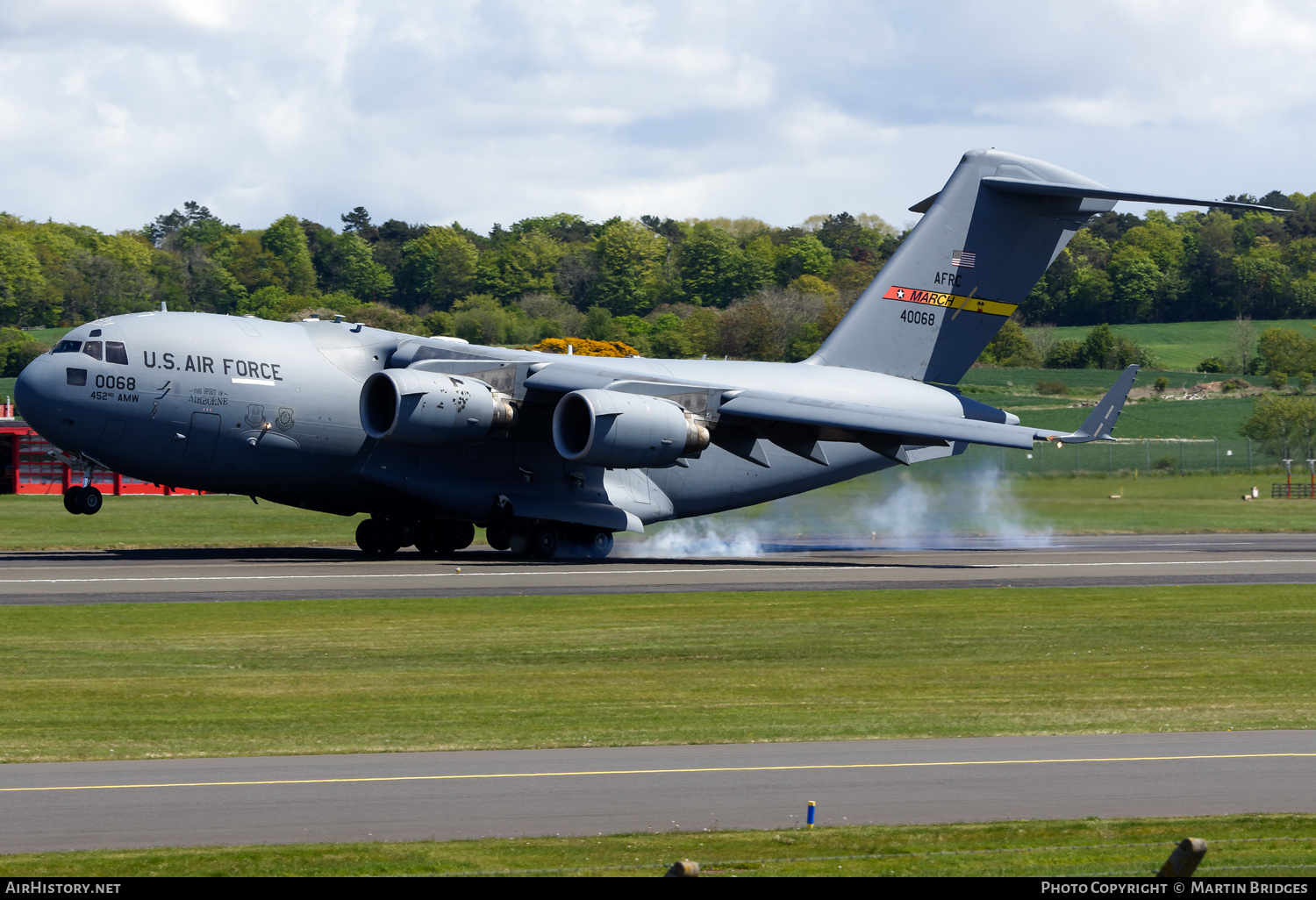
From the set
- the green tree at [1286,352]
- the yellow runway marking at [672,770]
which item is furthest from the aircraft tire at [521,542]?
the green tree at [1286,352]

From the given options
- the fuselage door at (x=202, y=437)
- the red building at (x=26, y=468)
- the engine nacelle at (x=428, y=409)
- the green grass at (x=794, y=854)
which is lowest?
the red building at (x=26, y=468)

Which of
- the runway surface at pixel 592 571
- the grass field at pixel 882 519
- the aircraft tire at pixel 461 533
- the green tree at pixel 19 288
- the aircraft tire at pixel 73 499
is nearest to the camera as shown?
the runway surface at pixel 592 571

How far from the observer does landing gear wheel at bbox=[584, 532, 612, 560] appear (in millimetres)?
30641

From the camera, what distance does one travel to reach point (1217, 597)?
75.6 feet

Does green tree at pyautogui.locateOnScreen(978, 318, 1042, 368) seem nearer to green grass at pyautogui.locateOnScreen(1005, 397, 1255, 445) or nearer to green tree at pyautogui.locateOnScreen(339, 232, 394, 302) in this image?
green grass at pyautogui.locateOnScreen(1005, 397, 1255, 445)

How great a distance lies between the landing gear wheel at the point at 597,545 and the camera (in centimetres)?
3064

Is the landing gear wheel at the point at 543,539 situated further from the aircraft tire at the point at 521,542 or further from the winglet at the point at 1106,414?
the winglet at the point at 1106,414

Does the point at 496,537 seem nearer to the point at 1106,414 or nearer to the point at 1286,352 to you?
the point at 1106,414

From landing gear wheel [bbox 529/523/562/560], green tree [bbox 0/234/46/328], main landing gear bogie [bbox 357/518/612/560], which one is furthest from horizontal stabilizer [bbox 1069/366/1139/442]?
green tree [bbox 0/234/46/328]

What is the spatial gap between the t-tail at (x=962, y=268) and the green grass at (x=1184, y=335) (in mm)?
84794

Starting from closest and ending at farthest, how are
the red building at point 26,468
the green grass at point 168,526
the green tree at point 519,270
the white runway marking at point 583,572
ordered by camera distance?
the white runway marking at point 583,572
the green grass at point 168,526
the red building at point 26,468
the green tree at point 519,270

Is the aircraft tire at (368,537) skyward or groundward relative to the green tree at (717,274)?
groundward

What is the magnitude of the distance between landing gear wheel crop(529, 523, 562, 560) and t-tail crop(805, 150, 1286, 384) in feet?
25.4

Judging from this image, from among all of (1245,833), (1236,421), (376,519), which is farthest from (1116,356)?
(1245,833)
